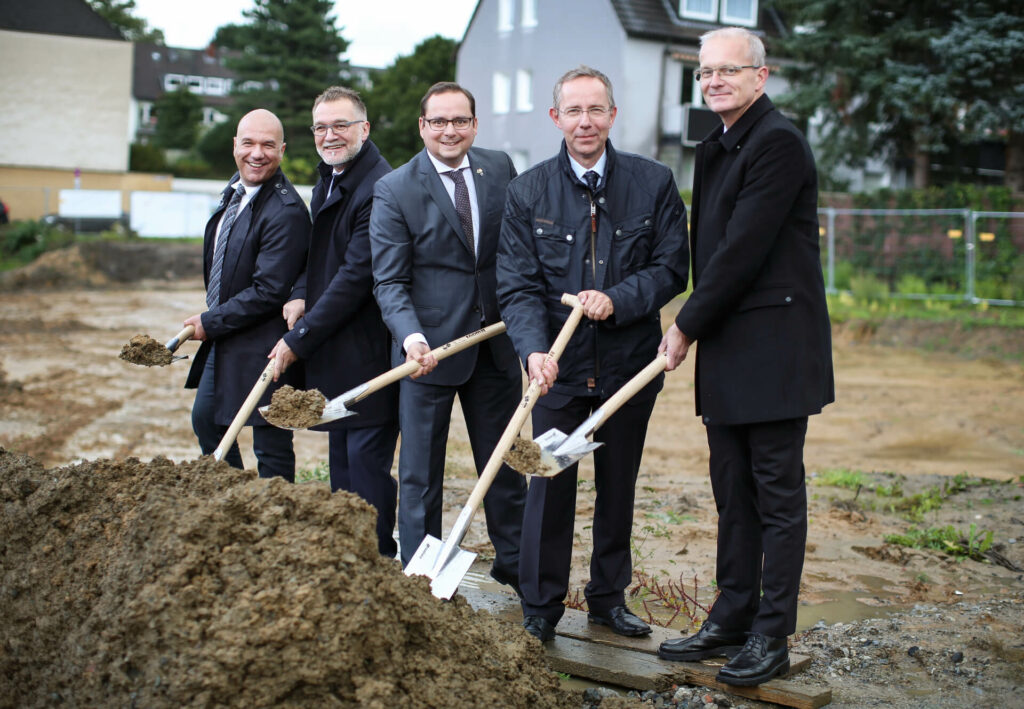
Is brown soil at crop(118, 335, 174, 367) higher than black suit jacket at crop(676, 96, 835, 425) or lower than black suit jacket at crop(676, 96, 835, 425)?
lower

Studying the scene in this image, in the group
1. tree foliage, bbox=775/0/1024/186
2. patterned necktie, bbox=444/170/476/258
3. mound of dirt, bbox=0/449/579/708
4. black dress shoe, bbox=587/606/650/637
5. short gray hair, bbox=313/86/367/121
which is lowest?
black dress shoe, bbox=587/606/650/637

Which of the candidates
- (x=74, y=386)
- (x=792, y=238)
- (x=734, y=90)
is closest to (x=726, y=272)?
(x=792, y=238)

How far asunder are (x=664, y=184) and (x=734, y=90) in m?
0.60

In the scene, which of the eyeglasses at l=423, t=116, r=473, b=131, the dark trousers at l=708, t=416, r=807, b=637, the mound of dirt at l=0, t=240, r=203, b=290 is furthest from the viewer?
the mound of dirt at l=0, t=240, r=203, b=290

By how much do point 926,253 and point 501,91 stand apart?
18.7 m

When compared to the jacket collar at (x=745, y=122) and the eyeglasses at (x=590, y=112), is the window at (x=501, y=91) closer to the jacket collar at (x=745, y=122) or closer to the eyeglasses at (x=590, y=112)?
the eyeglasses at (x=590, y=112)

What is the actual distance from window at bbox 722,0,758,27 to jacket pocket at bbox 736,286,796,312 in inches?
1157

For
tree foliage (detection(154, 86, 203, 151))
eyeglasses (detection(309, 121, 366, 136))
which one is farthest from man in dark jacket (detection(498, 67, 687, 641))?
tree foliage (detection(154, 86, 203, 151))

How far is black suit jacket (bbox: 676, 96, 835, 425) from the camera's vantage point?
3848mm

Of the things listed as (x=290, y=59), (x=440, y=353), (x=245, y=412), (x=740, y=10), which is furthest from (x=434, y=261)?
(x=290, y=59)

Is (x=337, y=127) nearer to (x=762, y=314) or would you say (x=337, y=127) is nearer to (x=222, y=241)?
(x=222, y=241)

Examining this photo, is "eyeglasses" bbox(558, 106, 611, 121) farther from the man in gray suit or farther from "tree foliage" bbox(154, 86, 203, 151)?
"tree foliage" bbox(154, 86, 203, 151)

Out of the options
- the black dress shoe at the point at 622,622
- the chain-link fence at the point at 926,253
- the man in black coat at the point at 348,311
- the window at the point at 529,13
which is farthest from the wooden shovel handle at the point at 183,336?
the window at the point at 529,13

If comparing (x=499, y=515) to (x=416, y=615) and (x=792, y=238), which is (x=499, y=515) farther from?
(x=792, y=238)
